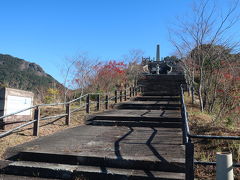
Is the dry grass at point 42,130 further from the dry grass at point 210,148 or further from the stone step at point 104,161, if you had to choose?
the dry grass at point 210,148

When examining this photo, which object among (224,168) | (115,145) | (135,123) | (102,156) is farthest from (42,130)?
(224,168)

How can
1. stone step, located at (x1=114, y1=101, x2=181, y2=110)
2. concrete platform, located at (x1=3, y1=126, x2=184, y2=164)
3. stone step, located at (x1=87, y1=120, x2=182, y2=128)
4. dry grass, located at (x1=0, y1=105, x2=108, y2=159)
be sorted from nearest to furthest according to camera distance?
concrete platform, located at (x1=3, y1=126, x2=184, y2=164)
dry grass, located at (x1=0, y1=105, x2=108, y2=159)
stone step, located at (x1=87, y1=120, x2=182, y2=128)
stone step, located at (x1=114, y1=101, x2=181, y2=110)

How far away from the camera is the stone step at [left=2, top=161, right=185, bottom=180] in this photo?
11.2ft

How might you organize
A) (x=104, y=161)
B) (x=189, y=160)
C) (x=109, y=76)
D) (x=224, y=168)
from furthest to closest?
(x=109, y=76) → (x=104, y=161) → (x=189, y=160) → (x=224, y=168)

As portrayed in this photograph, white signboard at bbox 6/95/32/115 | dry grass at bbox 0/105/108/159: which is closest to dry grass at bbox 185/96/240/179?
dry grass at bbox 0/105/108/159

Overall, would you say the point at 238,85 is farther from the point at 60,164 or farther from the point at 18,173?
the point at 18,173

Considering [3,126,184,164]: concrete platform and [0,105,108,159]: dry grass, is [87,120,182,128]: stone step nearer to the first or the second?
[3,126,184,164]: concrete platform

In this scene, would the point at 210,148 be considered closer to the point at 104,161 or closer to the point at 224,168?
the point at 224,168

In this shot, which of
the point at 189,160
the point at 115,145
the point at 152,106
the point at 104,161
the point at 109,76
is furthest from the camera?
the point at 109,76

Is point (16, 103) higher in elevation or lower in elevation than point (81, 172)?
higher

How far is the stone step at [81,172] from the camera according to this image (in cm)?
343

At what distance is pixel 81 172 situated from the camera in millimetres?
3592

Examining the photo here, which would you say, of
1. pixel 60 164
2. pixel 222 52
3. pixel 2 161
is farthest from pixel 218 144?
pixel 222 52

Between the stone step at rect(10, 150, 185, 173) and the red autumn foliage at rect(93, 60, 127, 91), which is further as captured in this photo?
the red autumn foliage at rect(93, 60, 127, 91)
